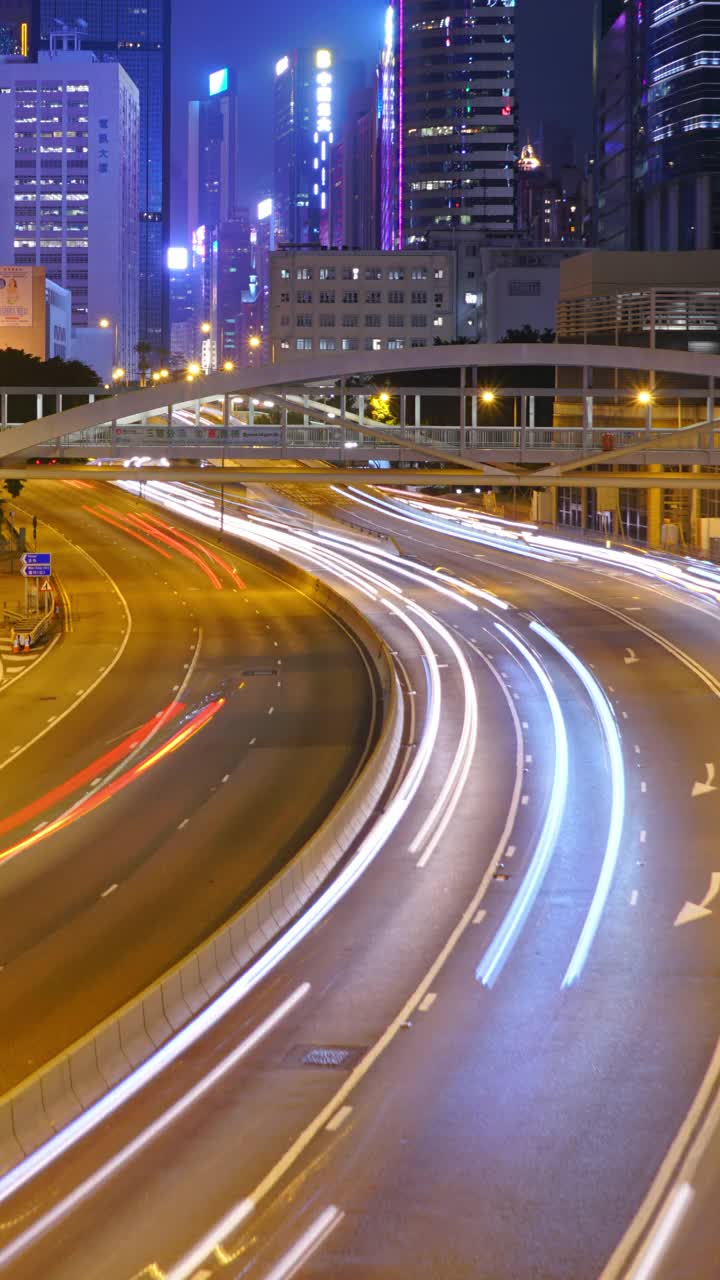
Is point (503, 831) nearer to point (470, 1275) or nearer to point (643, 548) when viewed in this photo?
point (470, 1275)

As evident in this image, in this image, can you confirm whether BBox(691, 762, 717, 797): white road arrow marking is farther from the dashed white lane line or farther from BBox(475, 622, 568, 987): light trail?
the dashed white lane line

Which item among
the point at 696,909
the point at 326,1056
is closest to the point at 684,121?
the point at 696,909

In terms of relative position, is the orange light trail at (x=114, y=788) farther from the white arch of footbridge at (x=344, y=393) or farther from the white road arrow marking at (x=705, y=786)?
the white road arrow marking at (x=705, y=786)

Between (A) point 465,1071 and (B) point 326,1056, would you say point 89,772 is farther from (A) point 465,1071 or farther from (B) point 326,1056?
(A) point 465,1071

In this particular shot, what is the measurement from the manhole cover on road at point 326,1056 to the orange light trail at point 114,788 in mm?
12011

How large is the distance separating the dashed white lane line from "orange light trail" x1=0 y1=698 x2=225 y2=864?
46.5 feet

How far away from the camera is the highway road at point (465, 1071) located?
16531 millimetres

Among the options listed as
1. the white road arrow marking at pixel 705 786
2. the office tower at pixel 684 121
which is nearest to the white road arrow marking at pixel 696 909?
the white road arrow marking at pixel 705 786

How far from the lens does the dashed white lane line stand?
1956 cm

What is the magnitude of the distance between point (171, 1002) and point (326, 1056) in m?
2.26

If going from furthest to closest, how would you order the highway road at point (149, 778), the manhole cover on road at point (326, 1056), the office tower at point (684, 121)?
the office tower at point (684, 121) → the highway road at point (149, 778) → the manhole cover on road at point (326, 1056)

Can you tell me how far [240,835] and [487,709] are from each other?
53.2 ft

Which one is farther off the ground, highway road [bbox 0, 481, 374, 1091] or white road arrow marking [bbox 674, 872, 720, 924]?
highway road [bbox 0, 481, 374, 1091]

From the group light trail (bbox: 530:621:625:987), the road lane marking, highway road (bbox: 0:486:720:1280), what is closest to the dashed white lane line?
highway road (bbox: 0:486:720:1280)
